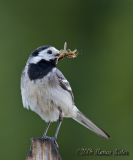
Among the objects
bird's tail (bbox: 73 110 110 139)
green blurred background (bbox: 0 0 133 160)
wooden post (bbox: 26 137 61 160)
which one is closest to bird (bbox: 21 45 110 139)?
bird's tail (bbox: 73 110 110 139)

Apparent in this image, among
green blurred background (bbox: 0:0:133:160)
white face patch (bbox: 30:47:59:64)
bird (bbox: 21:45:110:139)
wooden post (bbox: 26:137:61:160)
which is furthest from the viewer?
green blurred background (bbox: 0:0:133:160)

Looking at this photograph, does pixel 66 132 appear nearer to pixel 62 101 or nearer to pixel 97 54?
pixel 97 54

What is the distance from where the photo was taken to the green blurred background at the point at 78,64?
16.2 meters

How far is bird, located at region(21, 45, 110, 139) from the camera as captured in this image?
33.2ft

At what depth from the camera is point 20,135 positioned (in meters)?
16.3

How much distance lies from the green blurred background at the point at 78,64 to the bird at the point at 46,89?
4.76 metres

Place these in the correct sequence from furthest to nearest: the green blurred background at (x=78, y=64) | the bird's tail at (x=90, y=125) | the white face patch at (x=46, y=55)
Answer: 1. the green blurred background at (x=78, y=64)
2. the white face patch at (x=46, y=55)
3. the bird's tail at (x=90, y=125)

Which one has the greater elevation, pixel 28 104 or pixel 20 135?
pixel 20 135

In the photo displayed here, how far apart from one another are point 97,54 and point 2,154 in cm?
312

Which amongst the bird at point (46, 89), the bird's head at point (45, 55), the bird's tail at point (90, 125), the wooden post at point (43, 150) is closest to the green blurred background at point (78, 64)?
the bird's tail at point (90, 125)

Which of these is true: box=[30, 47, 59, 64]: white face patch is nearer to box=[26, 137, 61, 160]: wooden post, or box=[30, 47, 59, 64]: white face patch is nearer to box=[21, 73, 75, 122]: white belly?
box=[21, 73, 75, 122]: white belly

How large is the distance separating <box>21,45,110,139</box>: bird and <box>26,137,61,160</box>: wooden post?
1704mm

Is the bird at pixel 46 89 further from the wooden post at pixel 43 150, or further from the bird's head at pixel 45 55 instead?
the wooden post at pixel 43 150

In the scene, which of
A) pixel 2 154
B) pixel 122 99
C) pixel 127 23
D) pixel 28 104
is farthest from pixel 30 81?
pixel 127 23
